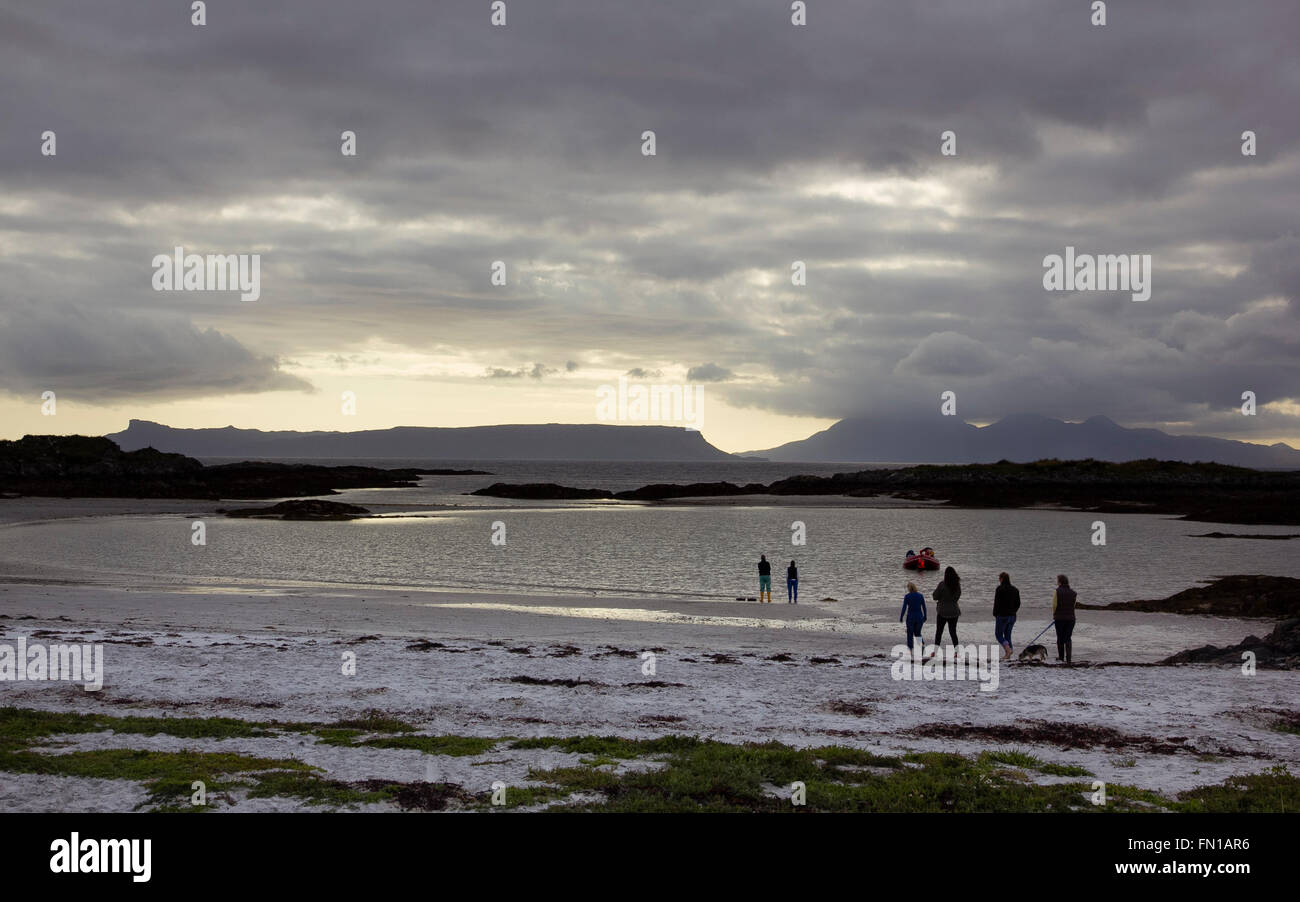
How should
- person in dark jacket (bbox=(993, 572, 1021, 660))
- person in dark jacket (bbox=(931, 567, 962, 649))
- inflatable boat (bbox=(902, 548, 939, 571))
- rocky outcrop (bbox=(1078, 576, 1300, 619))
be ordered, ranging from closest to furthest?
1. person in dark jacket (bbox=(931, 567, 962, 649))
2. person in dark jacket (bbox=(993, 572, 1021, 660))
3. rocky outcrop (bbox=(1078, 576, 1300, 619))
4. inflatable boat (bbox=(902, 548, 939, 571))

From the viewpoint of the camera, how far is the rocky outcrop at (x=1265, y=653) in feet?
72.9

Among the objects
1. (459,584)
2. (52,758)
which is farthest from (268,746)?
(459,584)

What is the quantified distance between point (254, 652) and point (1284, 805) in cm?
2078

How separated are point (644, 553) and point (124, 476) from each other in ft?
355

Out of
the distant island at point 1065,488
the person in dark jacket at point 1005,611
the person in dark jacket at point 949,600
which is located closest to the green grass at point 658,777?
the person in dark jacket at point 949,600

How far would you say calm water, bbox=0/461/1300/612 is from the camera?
43.5m

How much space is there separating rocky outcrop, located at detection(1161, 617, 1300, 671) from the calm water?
13701 millimetres

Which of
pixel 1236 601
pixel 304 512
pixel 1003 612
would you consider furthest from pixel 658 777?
pixel 304 512

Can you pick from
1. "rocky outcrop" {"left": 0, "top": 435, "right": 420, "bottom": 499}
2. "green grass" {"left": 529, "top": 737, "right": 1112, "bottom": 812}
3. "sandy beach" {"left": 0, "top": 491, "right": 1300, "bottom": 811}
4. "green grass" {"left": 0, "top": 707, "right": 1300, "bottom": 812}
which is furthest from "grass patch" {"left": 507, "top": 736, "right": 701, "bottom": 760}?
"rocky outcrop" {"left": 0, "top": 435, "right": 420, "bottom": 499}

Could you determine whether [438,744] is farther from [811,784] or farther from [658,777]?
[811,784]

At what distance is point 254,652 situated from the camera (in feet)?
70.3

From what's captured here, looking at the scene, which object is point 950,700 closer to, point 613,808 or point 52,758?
point 613,808

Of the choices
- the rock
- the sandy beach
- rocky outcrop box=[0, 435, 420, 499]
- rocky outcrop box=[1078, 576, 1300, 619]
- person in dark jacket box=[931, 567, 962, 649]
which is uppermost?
rocky outcrop box=[0, 435, 420, 499]

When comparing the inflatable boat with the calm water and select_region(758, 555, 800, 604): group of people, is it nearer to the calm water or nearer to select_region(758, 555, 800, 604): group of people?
the calm water
